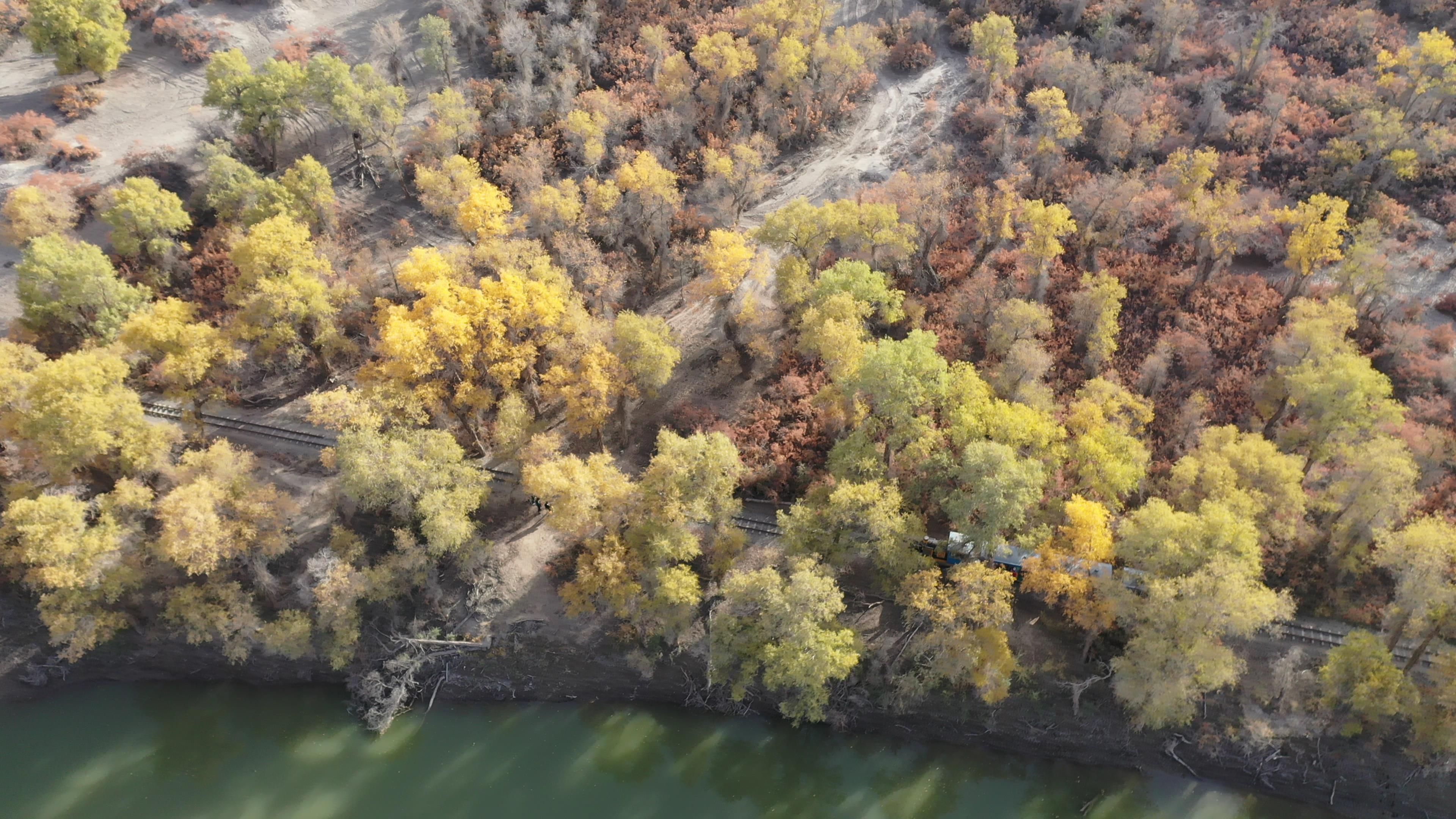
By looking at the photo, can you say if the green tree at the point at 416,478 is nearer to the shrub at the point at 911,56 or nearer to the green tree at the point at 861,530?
the green tree at the point at 861,530

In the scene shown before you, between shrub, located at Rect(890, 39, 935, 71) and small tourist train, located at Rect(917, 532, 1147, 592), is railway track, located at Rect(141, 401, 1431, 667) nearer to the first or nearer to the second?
small tourist train, located at Rect(917, 532, 1147, 592)

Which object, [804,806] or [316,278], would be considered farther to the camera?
[316,278]

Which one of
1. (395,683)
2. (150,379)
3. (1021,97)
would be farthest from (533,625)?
(1021,97)

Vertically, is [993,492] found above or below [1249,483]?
above

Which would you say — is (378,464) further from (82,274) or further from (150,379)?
(82,274)

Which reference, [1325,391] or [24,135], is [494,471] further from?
[24,135]

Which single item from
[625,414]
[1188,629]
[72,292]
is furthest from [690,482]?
[72,292]

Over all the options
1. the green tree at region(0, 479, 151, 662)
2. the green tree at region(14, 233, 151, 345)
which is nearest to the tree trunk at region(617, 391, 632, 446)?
the green tree at region(0, 479, 151, 662)
